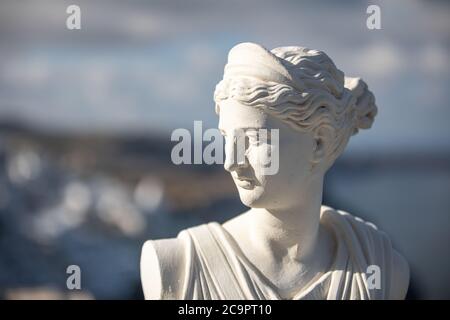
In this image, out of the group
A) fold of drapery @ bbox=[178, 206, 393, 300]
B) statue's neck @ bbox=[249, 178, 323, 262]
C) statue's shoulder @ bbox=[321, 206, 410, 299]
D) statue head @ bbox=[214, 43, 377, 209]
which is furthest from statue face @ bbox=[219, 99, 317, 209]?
statue's shoulder @ bbox=[321, 206, 410, 299]

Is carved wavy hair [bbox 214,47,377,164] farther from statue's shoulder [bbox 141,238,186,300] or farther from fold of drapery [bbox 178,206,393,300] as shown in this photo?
statue's shoulder [bbox 141,238,186,300]

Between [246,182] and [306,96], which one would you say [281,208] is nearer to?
[246,182]

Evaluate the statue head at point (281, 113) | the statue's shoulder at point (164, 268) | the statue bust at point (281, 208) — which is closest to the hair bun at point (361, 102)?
the statue bust at point (281, 208)

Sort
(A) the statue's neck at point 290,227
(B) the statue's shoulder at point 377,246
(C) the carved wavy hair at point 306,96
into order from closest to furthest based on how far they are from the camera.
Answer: (C) the carved wavy hair at point 306,96 < (A) the statue's neck at point 290,227 < (B) the statue's shoulder at point 377,246

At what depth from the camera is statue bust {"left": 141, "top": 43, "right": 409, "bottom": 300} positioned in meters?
A: 4.19

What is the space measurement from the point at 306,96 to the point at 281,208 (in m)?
0.52

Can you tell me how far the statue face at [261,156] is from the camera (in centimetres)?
420

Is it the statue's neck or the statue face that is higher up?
the statue face

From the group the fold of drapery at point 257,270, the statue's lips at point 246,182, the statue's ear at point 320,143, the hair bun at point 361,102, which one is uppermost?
the hair bun at point 361,102

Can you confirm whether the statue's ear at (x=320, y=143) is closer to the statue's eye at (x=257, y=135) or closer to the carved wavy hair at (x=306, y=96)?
the carved wavy hair at (x=306, y=96)

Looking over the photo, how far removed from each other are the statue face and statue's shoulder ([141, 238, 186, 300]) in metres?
0.39

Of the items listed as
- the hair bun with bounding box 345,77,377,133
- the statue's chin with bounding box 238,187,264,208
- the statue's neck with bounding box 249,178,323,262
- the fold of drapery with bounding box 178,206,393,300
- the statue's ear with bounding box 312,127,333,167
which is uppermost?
the hair bun with bounding box 345,77,377,133

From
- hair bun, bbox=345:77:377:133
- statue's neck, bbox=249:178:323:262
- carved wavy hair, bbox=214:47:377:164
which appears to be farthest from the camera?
hair bun, bbox=345:77:377:133
